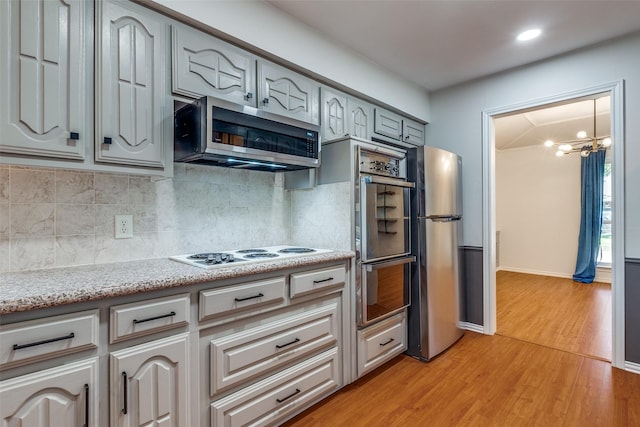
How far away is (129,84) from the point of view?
1481 mm

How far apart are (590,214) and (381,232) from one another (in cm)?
480

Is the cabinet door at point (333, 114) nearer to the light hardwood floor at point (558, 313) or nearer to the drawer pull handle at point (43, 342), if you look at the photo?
the drawer pull handle at point (43, 342)

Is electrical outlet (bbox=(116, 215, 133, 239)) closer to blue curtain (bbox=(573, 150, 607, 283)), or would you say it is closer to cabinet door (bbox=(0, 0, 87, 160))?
cabinet door (bbox=(0, 0, 87, 160))

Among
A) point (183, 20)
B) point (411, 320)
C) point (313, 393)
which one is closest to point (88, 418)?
point (313, 393)

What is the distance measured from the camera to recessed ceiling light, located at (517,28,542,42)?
2324mm

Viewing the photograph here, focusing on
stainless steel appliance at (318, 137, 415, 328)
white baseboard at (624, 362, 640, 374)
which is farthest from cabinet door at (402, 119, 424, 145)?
white baseboard at (624, 362, 640, 374)

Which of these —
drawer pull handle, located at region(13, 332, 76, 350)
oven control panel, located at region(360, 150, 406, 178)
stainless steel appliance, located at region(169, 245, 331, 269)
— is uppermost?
oven control panel, located at region(360, 150, 406, 178)

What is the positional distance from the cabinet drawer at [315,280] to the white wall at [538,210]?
5335 mm

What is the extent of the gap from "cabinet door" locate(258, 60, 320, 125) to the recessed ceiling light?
1560 millimetres

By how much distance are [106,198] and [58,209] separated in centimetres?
20

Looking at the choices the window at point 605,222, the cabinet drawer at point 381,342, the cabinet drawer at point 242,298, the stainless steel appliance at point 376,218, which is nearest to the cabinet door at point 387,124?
the stainless steel appliance at point 376,218

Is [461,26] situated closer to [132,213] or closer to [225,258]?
[225,258]

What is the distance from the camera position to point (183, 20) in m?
1.68

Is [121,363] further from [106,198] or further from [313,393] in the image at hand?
[313,393]
